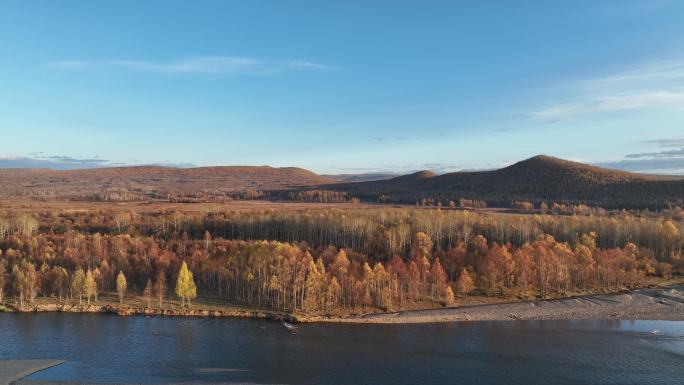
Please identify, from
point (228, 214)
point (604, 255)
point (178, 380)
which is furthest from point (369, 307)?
point (228, 214)

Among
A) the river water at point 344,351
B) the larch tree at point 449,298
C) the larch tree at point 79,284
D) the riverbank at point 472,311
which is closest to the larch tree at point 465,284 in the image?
the riverbank at point 472,311

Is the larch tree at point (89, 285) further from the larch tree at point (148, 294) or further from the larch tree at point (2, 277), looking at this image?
the larch tree at point (2, 277)

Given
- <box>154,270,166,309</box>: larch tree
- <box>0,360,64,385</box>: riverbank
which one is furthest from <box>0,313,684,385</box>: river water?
<box>154,270,166,309</box>: larch tree

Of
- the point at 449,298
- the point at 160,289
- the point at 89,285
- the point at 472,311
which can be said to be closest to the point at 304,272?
the point at 160,289

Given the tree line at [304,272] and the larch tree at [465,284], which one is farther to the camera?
the larch tree at [465,284]

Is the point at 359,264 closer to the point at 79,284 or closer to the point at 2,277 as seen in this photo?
the point at 79,284
